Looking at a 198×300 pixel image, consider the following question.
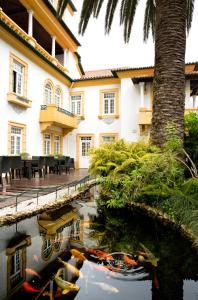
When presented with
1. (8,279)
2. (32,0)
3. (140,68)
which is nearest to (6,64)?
(32,0)

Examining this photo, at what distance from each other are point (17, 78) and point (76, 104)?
7322mm

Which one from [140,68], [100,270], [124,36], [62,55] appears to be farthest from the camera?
[62,55]

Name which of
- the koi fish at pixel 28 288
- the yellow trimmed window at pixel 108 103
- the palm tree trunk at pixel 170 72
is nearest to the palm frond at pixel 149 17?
the palm tree trunk at pixel 170 72

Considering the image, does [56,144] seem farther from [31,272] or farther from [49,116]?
[31,272]

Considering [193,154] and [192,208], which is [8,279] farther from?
[193,154]

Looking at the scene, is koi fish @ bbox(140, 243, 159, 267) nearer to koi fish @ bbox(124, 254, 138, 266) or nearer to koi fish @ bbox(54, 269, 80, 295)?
koi fish @ bbox(124, 254, 138, 266)

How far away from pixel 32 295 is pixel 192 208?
3.29 meters

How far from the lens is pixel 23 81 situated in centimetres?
1493

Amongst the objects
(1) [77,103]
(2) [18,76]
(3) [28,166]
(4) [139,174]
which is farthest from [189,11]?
(1) [77,103]

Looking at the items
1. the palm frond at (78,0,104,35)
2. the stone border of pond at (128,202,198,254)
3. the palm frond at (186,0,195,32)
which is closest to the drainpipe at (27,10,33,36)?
the palm frond at (78,0,104,35)

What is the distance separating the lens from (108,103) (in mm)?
20359

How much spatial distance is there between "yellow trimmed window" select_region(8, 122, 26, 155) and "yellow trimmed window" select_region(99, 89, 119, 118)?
7264 mm

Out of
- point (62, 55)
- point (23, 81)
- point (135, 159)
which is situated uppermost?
point (62, 55)

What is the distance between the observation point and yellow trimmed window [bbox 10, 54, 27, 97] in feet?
44.3
